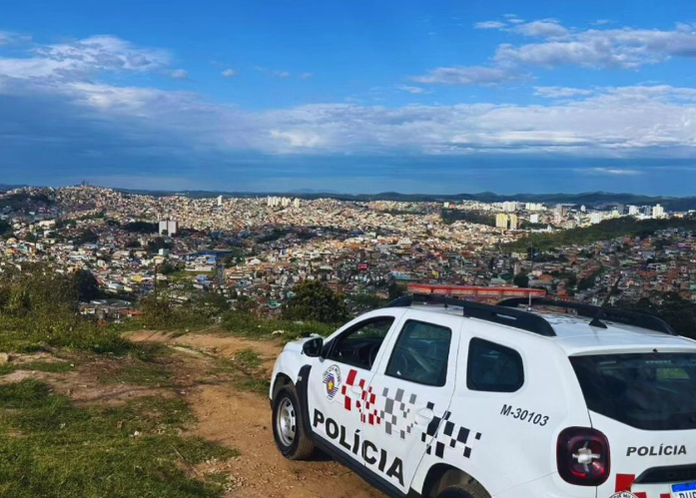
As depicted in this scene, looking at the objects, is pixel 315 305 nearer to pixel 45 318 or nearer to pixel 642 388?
pixel 45 318

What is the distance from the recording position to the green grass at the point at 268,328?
12258 mm

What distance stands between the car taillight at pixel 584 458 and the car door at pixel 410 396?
754 mm

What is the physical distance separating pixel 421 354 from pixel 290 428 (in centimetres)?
195

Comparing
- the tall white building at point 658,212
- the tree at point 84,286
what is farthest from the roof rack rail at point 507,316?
the tall white building at point 658,212

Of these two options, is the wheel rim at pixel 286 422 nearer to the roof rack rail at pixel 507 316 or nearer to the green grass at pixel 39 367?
the roof rack rail at pixel 507 316

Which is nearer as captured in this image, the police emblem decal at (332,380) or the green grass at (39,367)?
the police emblem decal at (332,380)

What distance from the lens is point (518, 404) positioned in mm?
3314

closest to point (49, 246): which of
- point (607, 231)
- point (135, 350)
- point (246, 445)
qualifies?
point (135, 350)

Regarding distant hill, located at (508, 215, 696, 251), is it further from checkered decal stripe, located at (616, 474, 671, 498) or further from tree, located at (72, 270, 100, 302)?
checkered decal stripe, located at (616, 474, 671, 498)

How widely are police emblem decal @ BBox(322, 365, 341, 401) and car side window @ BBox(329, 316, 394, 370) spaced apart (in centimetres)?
9

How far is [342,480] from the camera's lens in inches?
210

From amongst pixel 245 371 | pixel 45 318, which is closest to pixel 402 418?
pixel 245 371

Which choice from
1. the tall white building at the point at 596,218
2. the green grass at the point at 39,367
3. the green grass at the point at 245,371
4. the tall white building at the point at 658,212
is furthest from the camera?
the tall white building at the point at 596,218

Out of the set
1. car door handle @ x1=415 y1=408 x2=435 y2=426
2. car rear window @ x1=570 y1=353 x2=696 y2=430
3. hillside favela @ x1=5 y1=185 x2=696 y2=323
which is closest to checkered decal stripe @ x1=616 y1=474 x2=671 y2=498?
car rear window @ x1=570 y1=353 x2=696 y2=430
